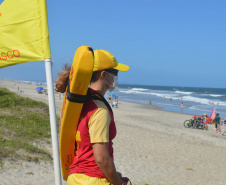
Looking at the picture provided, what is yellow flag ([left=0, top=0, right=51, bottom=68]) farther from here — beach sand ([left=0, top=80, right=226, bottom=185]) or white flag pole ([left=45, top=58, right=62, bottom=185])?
beach sand ([left=0, top=80, right=226, bottom=185])

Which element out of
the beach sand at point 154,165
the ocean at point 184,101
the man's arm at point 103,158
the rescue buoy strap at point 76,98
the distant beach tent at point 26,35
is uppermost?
the distant beach tent at point 26,35

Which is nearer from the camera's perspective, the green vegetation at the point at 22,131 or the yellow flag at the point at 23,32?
the yellow flag at the point at 23,32

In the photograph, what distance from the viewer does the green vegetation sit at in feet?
21.0

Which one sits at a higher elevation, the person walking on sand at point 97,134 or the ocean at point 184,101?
the person walking on sand at point 97,134

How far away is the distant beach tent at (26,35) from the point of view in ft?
7.96

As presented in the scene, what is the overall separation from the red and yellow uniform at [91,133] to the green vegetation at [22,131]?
4.47 metres

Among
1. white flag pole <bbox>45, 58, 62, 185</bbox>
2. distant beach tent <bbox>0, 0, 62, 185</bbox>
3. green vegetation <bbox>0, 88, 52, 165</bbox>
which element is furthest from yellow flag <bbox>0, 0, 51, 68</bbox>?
green vegetation <bbox>0, 88, 52, 165</bbox>

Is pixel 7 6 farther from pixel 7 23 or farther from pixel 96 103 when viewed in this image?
pixel 96 103

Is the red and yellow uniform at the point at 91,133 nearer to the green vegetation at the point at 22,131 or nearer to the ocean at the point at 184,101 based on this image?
the green vegetation at the point at 22,131

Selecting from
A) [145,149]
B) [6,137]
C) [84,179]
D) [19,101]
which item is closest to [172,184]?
[145,149]

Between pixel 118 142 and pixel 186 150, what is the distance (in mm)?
2806

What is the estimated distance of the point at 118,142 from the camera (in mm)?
10930

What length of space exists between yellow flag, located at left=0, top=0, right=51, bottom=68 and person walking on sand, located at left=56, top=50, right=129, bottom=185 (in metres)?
0.62

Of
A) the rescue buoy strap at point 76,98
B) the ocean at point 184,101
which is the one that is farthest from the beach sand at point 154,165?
the ocean at point 184,101
